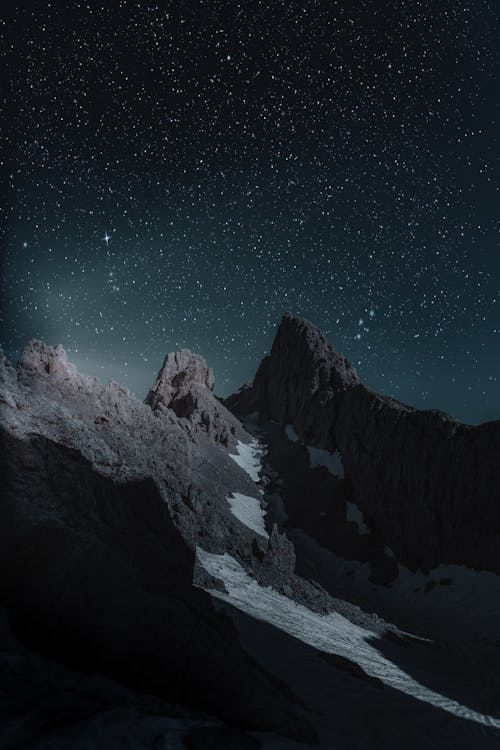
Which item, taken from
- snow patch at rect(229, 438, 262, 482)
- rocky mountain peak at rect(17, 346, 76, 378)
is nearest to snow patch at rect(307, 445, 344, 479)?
snow patch at rect(229, 438, 262, 482)

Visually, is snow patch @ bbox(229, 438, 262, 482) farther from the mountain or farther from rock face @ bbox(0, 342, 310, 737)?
rock face @ bbox(0, 342, 310, 737)

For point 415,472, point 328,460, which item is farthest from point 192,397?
point 415,472

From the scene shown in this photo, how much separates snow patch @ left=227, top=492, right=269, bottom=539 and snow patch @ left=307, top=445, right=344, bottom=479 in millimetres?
14853

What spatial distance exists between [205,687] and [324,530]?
62.2 metres

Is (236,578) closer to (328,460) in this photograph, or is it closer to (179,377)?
(328,460)

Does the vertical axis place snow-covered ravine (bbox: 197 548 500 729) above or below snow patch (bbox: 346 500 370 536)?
below

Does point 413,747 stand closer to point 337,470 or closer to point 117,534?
point 117,534

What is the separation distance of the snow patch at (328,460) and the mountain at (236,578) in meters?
0.41

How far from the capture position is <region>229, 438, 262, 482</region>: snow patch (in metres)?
87.3

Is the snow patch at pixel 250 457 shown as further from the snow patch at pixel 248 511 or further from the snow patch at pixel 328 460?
the snow patch at pixel 328 460

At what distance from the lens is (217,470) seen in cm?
7675

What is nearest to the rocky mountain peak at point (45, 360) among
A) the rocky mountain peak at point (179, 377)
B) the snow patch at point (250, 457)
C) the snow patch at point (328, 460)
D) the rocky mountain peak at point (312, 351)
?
the rocky mountain peak at point (179, 377)

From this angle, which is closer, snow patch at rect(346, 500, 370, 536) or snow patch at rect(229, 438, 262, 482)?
snow patch at rect(346, 500, 370, 536)

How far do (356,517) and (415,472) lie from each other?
11643 millimetres
